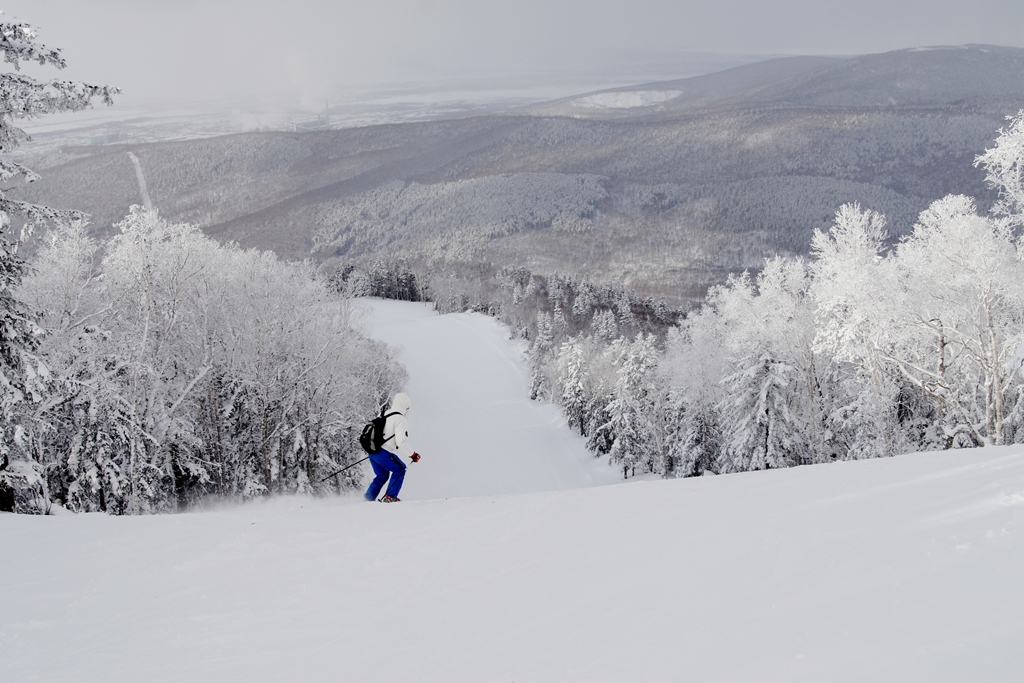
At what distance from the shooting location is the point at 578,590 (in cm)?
424

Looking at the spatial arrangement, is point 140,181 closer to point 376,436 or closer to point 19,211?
point 19,211

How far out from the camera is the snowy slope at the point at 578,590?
9.34 feet

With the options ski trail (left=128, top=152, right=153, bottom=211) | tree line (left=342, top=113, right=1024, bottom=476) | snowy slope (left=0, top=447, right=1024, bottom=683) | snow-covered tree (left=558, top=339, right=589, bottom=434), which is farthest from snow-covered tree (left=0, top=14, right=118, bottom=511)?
ski trail (left=128, top=152, right=153, bottom=211)

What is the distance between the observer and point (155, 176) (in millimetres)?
184125

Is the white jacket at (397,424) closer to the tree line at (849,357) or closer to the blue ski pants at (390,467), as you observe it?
the blue ski pants at (390,467)

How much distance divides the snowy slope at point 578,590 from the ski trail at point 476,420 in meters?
17.7

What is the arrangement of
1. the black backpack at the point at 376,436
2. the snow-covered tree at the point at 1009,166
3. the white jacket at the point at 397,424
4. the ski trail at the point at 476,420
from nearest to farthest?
the white jacket at the point at 397,424 < the black backpack at the point at 376,436 < the snow-covered tree at the point at 1009,166 < the ski trail at the point at 476,420

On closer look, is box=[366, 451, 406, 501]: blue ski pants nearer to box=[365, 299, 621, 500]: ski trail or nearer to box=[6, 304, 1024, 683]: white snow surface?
box=[6, 304, 1024, 683]: white snow surface

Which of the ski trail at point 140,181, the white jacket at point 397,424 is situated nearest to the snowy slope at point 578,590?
the white jacket at point 397,424

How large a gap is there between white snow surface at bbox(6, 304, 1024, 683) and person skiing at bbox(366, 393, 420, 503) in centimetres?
195

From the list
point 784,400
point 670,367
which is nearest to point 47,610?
point 784,400

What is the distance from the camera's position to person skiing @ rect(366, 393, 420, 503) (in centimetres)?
859

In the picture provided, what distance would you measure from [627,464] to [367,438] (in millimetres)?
34974

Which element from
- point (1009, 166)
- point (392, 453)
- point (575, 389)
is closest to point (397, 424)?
point (392, 453)
